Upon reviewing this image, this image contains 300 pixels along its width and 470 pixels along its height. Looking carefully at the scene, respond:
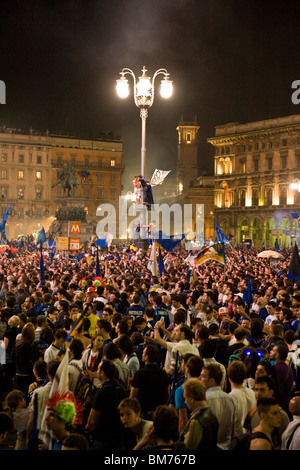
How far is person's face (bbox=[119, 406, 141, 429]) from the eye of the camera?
4176 millimetres

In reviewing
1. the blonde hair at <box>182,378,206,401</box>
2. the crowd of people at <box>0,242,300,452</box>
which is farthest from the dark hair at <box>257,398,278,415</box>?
the blonde hair at <box>182,378,206,401</box>

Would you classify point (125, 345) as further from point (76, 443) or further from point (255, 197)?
point (255, 197)

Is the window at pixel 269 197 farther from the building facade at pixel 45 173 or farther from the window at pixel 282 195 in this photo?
the building facade at pixel 45 173

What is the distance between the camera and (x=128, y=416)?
4.18 m

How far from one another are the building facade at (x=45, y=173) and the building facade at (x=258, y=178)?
17.8 meters

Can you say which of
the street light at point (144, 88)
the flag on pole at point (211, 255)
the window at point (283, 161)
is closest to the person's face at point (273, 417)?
the flag on pole at point (211, 255)

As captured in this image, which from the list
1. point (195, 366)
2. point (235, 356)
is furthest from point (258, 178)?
point (195, 366)

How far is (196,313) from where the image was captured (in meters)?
10.1

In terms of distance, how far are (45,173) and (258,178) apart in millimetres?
32822

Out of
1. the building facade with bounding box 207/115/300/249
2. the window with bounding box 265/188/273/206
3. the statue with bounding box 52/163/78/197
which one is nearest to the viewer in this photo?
the statue with bounding box 52/163/78/197

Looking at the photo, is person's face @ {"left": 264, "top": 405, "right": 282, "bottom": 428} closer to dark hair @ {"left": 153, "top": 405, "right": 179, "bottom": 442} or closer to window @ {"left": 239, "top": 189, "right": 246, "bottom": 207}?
dark hair @ {"left": 153, "top": 405, "right": 179, "bottom": 442}

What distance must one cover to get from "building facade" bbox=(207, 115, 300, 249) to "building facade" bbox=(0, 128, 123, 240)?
17.8 m
